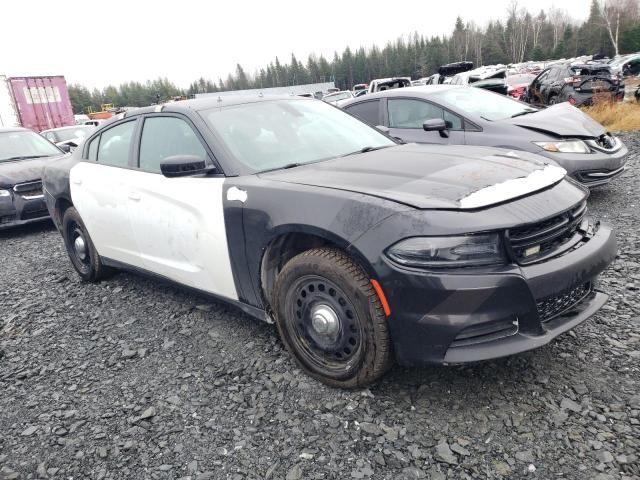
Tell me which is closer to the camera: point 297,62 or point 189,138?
point 189,138

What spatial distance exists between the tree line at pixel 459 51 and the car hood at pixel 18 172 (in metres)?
26.8

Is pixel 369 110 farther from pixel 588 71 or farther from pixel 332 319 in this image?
pixel 588 71

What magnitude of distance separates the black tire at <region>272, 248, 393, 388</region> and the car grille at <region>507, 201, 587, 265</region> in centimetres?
65

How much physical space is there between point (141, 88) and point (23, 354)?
12344 centimetres

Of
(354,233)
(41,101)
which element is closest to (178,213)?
(354,233)

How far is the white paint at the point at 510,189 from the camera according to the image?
214 centimetres

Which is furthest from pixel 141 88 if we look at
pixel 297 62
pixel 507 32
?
pixel 507 32

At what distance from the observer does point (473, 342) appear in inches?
83.4

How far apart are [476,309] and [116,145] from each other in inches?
125

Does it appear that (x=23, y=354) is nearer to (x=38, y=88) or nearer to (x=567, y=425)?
(x=567, y=425)

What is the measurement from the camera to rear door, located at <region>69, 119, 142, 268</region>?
3705mm

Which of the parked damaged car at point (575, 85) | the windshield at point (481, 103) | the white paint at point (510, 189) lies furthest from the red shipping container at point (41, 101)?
the white paint at point (510, 189)

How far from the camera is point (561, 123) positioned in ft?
17.9

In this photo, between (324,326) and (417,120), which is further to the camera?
(417,120)
